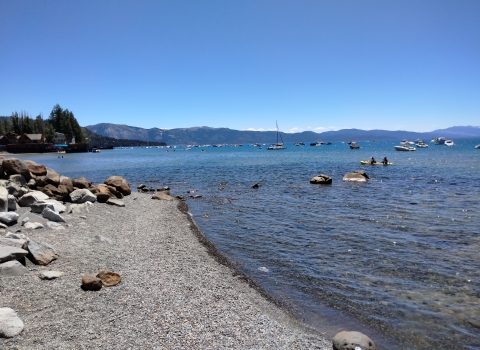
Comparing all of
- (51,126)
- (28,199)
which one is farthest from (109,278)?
(51,126)

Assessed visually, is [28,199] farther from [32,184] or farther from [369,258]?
[369,258]

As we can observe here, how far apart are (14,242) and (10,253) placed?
1038 mm

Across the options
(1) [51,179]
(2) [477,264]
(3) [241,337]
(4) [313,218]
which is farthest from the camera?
(1) [51,179]

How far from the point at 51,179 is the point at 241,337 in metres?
19.3

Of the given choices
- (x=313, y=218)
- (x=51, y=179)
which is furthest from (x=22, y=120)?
(x=313, y=218)

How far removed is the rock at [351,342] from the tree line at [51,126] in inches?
6380

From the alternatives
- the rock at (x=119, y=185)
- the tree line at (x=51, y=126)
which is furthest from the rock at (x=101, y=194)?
the tree line at (x=51, y=126)

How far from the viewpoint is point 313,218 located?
728 inches

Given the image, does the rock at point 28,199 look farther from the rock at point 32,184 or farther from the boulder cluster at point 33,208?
the rock at point 32,184

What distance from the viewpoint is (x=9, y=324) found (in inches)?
236

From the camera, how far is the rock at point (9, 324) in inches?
231

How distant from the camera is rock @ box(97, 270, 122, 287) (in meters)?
8.38

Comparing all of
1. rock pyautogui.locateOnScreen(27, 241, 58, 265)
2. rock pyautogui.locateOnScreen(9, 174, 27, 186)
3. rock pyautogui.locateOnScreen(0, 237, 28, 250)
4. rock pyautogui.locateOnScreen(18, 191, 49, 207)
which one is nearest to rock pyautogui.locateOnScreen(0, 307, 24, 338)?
rock pyautogui.locateOnScreen(27, 241, 58, 265)

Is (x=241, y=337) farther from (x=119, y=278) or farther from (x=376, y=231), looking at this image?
(x=376, y=231)
